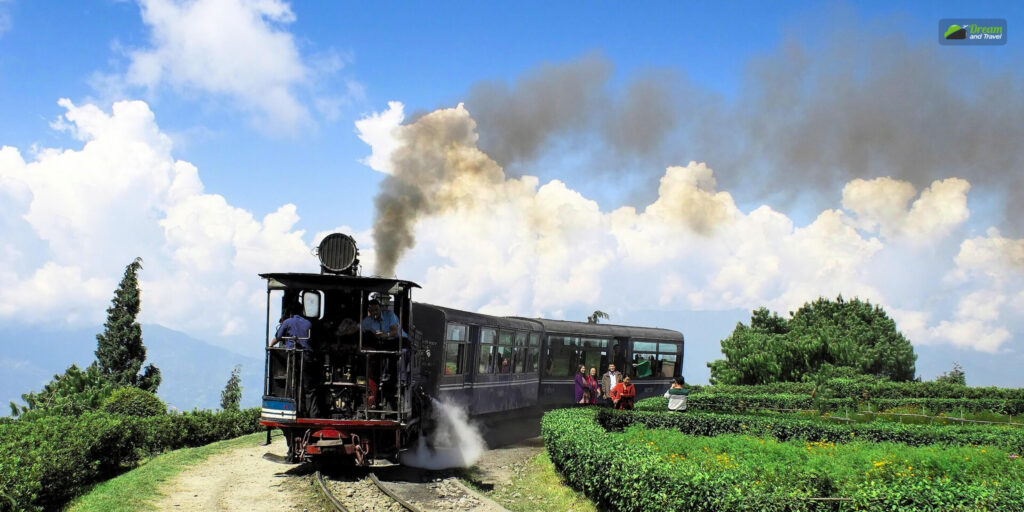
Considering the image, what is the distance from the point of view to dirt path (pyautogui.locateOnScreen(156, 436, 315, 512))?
12586 mm

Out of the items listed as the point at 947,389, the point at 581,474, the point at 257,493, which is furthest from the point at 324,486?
the point at 947,389

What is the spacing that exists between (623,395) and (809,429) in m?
4.84

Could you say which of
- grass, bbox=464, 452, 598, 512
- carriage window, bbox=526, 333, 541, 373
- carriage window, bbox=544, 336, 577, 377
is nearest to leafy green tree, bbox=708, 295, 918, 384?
carriage window, bbox=544, 336, 577, 377

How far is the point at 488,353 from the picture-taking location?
72.8ft

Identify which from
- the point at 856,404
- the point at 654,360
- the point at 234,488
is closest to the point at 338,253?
the point at 234,488

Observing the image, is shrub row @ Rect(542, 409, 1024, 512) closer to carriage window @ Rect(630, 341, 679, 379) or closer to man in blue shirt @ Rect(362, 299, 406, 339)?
man in blue shirt @ Rect(362, 299, 406, 339)

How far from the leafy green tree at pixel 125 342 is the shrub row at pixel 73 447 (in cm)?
2384

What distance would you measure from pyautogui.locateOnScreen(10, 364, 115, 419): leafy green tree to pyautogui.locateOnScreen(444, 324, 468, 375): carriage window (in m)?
10.6

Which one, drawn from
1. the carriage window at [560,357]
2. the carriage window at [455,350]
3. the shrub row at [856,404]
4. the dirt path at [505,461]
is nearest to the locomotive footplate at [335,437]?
the dirt path at [505,461]

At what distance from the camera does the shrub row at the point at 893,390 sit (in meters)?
34.4

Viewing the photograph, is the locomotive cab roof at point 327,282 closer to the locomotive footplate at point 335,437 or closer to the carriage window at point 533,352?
the locomotive footplate at point 335,437

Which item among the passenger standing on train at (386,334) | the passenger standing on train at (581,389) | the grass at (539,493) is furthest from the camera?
the passenger standing on train at (581,389)

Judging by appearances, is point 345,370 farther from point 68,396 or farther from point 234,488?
point 68,396

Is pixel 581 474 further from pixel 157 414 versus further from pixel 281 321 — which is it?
pixel 157 414
